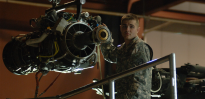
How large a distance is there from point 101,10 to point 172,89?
2989 millimetres

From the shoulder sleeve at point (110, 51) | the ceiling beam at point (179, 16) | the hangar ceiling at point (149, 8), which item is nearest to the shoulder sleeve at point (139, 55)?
the shoulder sleeve at point (110, 51)

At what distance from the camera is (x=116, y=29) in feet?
14.0

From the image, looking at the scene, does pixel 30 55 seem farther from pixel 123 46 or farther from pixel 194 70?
pixel 194 70

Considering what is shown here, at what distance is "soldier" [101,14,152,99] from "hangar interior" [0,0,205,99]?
50.3 inches

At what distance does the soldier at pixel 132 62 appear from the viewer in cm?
185

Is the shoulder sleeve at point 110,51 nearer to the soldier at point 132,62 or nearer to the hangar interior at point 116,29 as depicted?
the soldier at point 132,62

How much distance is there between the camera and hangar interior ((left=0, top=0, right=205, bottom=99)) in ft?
11.8

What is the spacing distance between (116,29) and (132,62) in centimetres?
239

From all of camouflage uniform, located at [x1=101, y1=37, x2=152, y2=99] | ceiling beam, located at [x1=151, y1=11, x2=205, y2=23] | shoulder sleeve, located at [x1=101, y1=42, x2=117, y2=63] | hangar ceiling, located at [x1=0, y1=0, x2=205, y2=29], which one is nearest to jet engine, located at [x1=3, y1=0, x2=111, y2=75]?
shoulder sleeve, located at [x1=101, y1=42, x2=117, y2=63]

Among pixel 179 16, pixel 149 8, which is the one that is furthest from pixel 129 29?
pixel 179 16

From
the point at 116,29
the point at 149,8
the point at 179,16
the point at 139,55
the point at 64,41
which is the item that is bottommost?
the point at 139,55

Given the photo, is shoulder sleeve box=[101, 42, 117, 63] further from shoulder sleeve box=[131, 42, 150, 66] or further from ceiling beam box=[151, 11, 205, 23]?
ceiling beam box=[151, 11, 205, 23]

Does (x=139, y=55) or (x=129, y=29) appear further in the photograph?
(x=129, y=29)

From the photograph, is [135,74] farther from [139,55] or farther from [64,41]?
[64,41]
